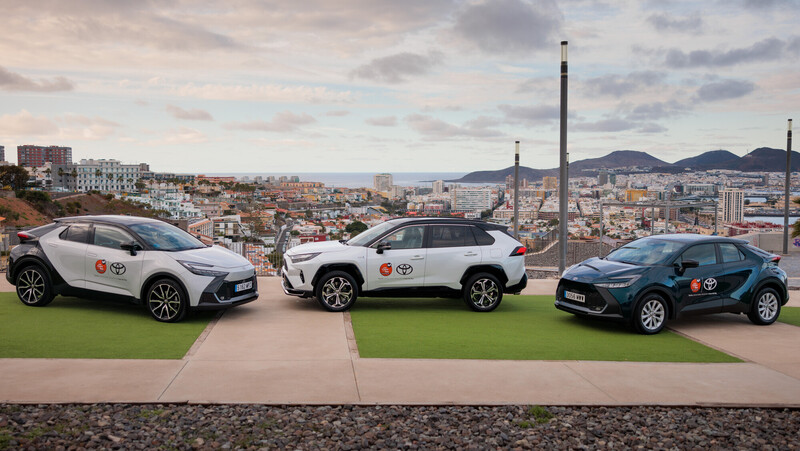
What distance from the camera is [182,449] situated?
4.60m

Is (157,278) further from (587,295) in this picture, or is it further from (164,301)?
(587,295)

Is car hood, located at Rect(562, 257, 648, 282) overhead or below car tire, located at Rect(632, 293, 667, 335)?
overhead

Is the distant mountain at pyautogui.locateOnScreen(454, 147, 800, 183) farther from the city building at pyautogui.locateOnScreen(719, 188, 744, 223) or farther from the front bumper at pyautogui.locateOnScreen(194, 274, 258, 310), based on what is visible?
the front bumper at pyautogui.locateOnScreen(194, 274, 258, 310)

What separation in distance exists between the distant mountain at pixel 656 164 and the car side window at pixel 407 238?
61.0 feet

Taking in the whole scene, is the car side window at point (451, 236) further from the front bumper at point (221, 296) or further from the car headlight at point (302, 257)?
the front bumper at point (221, 296)

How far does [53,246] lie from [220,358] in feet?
14.1

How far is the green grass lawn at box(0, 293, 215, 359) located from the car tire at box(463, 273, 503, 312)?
4.24 meters

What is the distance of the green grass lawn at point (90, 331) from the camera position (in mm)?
7211

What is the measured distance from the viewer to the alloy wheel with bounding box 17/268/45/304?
9758 millimetres

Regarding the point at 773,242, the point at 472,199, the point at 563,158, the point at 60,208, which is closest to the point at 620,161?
the point at 773,242

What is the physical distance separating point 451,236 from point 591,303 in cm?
261

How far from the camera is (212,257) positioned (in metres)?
9.51

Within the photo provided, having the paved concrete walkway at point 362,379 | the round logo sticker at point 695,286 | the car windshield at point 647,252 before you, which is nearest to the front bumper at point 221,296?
the paved concrete walkway at point 362,379

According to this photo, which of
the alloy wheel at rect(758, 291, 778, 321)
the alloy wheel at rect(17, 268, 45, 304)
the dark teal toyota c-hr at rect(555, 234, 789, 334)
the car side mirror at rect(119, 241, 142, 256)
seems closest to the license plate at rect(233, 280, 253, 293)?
the car side mirror at rect(119, 241, 142, 256)
